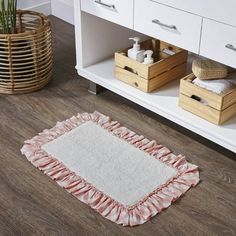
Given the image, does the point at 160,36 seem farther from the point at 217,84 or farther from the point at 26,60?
the point at 26,60

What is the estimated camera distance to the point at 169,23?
1718mm

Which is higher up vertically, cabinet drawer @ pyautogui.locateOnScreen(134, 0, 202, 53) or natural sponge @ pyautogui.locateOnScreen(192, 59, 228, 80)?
cabinet drawer @ pyautogui.locateOnScreen(134, 0, 202, 53)

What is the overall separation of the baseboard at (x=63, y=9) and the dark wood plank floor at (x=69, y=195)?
744 mm

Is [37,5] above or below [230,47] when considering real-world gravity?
below

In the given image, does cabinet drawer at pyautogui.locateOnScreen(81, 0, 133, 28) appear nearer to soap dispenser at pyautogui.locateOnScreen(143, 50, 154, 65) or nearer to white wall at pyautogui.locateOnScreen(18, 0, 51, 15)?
soap dispenser at pyautogui.locateOnScreen(143, 50, 154, 65)

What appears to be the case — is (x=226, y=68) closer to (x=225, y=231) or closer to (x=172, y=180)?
(x=172, y=180)

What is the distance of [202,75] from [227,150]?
0.31 meters

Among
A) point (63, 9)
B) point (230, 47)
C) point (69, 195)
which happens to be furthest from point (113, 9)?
point (63, 9)

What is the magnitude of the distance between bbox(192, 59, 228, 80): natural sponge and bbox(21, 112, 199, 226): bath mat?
31cm

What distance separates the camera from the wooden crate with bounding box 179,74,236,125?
1.76 m

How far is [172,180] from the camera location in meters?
1.71

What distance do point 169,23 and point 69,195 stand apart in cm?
69

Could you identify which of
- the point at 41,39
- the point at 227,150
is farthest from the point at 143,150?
the point at 41,39

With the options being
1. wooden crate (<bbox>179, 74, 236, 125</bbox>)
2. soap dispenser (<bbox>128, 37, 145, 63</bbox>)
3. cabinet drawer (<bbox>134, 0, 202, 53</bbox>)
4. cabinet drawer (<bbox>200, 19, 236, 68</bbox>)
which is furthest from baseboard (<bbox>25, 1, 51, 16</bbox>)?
cabinet drawer (<bbox>200, 19, 236, 68</bbox>)
